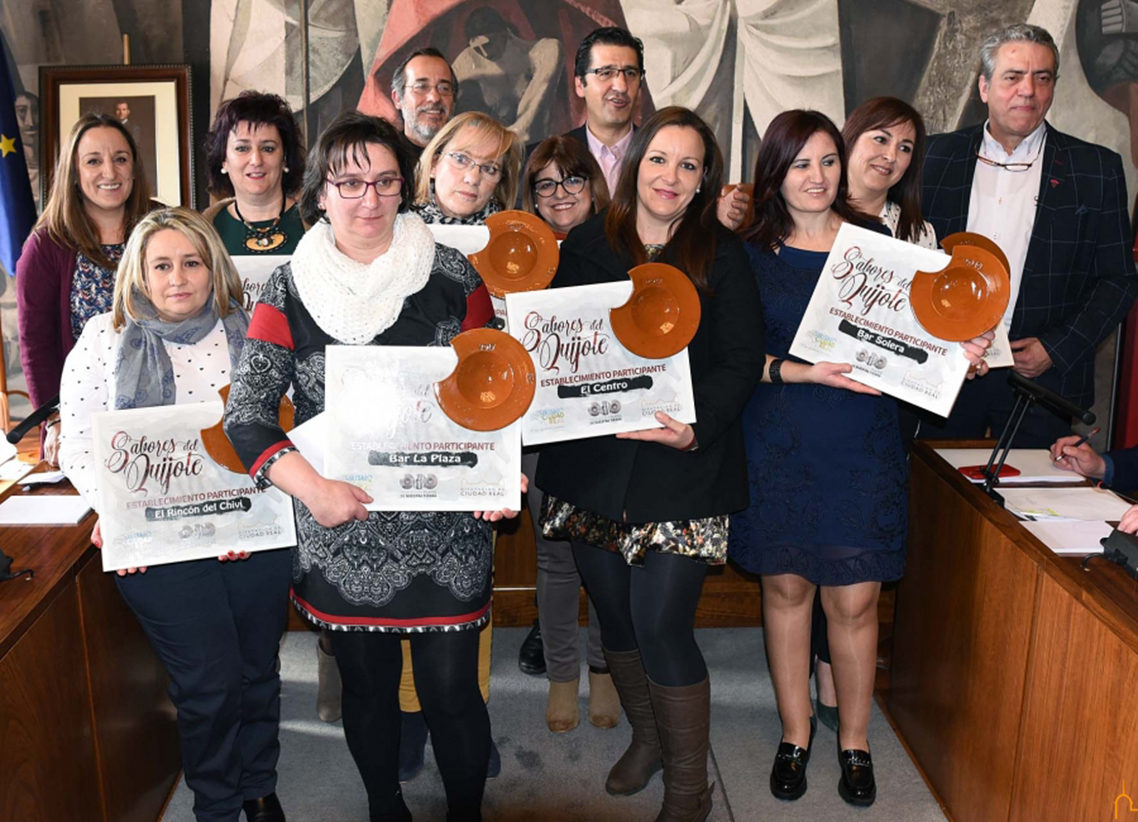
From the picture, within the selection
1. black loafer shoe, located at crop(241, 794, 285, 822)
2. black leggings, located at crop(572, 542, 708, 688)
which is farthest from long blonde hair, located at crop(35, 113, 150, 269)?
black leggings, located at crop(572, 542, 708, 688)

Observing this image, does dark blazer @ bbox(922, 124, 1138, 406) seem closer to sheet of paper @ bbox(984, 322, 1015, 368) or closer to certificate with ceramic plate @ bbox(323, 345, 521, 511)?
sheet of paper @ bbox(984, 322, 1015, 368)

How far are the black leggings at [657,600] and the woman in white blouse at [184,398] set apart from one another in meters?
0.71

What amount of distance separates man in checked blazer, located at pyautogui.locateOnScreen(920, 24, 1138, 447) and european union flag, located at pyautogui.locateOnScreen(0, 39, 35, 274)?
11.5ft

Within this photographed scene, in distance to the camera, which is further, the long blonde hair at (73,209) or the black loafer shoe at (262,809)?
the long blonde hair at (73,209)

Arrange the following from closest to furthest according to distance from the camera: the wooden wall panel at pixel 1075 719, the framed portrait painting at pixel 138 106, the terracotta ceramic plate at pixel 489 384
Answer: the wooden wall panel at pixel 1075 719 < the terracotta ceramic plate at pixel 489 384 < the framed portrait painting at pixel 138 106

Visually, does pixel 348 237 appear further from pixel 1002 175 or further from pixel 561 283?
pixel 1002 175

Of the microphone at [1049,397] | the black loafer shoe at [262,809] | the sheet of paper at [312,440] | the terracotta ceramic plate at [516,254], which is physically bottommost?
the black loafer shoe at [262,809]

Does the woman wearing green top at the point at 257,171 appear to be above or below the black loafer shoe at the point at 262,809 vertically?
above

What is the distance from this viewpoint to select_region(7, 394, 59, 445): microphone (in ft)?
6.70

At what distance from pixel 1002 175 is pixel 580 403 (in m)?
1.68

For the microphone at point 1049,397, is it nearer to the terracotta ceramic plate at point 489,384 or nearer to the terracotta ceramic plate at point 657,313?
the terracotta ceramic plate at point 657,313

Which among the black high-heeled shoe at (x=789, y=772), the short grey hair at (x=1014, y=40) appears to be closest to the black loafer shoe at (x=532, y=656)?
the black high-heeled shoe at (x=789, y=772)

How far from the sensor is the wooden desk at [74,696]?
1.81 meters

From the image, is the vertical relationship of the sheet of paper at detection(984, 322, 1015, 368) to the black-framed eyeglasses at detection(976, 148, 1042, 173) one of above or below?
below
